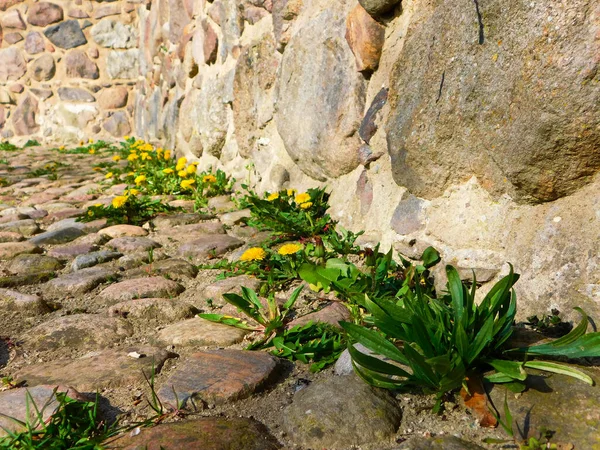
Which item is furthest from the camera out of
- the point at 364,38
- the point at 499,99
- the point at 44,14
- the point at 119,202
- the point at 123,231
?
the point at 44,14

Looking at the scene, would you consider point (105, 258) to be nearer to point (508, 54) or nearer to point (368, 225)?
point (368, 225)

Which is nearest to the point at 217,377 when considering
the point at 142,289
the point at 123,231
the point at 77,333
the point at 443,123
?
the point at 77,333

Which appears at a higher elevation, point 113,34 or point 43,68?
point 113,34

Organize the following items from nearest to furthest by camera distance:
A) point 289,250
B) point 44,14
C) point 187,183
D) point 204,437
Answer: point 204,437, point 289,250, point 187,183, point 44,14

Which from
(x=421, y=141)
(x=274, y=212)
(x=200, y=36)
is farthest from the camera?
(x=200, y=36)

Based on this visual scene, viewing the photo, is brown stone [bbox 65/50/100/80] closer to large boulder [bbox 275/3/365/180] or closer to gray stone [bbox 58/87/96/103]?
gray stone [bbox 58/87/96/103]

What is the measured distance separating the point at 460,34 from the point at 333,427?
135 cm

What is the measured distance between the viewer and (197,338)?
1.84 meters

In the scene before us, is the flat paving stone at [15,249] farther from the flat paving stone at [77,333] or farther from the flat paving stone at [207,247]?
the flat paving stone at [77,333]

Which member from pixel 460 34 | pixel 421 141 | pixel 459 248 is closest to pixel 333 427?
pixel 459 248

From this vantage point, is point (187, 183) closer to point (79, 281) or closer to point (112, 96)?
point (79, 281)

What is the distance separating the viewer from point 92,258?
110 inches

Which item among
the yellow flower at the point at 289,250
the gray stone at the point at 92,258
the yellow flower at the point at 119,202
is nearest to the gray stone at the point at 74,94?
the yellow flower at the point at 119,202

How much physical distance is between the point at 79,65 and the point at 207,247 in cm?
661
